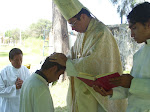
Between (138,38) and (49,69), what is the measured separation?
0.97 meters

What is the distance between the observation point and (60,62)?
6.65 feet

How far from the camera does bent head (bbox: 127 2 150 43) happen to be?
154 cm

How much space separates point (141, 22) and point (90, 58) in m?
0.71

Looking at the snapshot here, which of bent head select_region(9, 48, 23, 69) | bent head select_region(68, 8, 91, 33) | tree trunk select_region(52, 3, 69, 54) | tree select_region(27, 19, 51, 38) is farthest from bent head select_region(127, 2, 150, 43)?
tree select_region(27, 19, 51, 38)

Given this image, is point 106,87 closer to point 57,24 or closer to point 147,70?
point 147,70

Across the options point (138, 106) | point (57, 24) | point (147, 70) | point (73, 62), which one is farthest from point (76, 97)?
point (57, 24)

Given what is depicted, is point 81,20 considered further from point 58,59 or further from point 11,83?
point 11,83

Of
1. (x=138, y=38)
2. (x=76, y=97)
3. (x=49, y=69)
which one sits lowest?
(x=76, y=97)

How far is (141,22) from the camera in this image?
1.56 m

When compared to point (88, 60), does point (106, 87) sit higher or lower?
lower

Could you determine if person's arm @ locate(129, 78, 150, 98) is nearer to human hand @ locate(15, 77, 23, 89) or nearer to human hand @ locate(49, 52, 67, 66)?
human hand @ locate(49, 52, 67, 66)

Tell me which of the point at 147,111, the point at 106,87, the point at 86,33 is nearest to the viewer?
the point at 147,111

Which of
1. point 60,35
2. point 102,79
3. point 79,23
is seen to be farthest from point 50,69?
point 60,35

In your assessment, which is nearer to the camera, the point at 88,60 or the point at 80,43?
the point at 88,60
